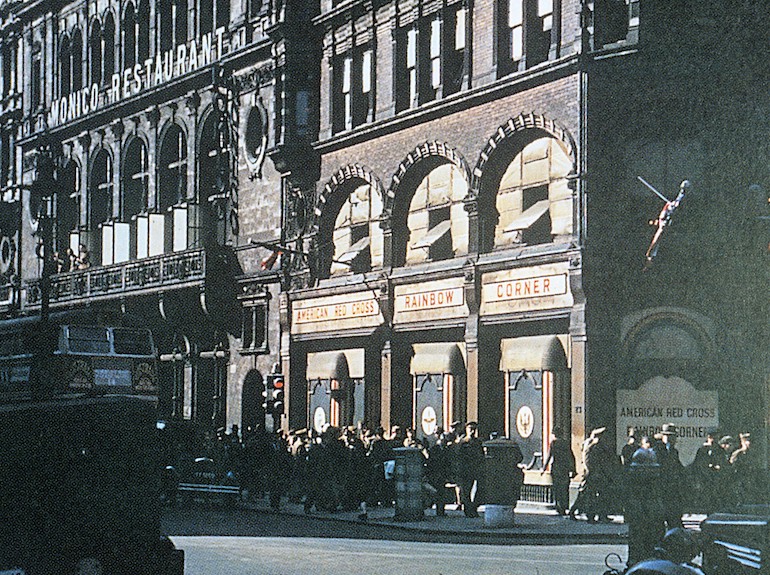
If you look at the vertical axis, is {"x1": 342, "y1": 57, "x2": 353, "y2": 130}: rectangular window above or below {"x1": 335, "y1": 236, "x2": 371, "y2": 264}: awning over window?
above

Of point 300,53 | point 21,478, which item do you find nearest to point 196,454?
point 300,53

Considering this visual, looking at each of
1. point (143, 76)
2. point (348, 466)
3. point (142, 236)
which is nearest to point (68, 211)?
point (142, 236)

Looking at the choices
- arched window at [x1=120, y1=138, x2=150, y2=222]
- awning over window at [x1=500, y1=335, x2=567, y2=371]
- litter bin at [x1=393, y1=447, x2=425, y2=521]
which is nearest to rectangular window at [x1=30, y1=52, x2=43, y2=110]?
arched window at [x1=120, y1=138, x2=150, y2=222]

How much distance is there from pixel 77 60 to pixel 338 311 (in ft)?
70.7

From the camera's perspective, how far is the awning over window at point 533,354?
3441 centimetres

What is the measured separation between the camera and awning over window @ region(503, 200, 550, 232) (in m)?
35.1

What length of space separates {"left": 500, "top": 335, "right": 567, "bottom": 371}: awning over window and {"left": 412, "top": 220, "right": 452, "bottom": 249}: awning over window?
343 cm

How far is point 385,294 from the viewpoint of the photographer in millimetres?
41188

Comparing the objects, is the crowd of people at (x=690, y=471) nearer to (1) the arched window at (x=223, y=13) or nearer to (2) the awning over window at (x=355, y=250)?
(2) the awning over window at (x=355, y=250)

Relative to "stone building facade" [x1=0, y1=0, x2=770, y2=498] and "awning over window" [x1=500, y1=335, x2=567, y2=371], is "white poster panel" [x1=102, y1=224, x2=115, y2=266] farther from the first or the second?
"awning over window" [x1=500, y1=335, x2=567, y2=371]

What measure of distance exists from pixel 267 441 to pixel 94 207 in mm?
23342

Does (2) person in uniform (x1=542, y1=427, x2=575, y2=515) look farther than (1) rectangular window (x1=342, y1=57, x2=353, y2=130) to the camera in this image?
No

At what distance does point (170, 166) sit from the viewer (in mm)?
53438

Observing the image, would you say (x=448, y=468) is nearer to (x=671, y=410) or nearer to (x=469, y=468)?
(x=469, y=468)
